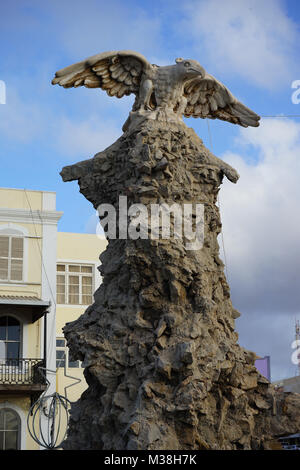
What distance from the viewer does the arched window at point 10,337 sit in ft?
73.2

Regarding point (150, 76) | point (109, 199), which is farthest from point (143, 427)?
point (150, 76)

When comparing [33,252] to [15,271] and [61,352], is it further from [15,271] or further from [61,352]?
[61,352]

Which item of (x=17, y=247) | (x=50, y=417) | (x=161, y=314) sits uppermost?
(x=17, y=247)

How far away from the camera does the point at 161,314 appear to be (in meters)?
8.44

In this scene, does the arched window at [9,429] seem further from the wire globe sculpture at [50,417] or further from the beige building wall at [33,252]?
the beige building wall at [33,252]

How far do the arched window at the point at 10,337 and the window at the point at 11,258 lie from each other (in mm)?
1510

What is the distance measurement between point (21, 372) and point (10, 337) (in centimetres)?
138

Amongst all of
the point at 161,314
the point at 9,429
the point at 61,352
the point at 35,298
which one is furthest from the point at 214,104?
the point at 61,352

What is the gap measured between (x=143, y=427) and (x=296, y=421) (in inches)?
91.1

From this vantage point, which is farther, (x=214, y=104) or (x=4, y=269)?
(x=4, y=269)

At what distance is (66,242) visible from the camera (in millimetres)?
25453

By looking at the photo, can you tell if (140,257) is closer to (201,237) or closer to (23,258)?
(201,237)

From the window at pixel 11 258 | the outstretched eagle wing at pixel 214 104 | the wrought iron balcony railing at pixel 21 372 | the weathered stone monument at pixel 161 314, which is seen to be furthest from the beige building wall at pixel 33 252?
the weathered stone monument at pixel 161 314

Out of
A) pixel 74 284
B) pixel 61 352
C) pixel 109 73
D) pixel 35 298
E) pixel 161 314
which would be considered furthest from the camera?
pixel 74 284
